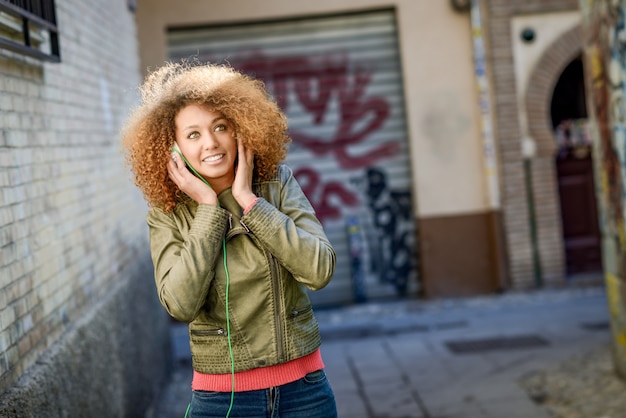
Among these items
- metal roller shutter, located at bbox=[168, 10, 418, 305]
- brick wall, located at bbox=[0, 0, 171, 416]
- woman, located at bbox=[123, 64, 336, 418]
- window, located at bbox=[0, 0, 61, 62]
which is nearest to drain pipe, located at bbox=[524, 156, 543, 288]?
metal roller shutter, located at bbox=[168, 10, 418, 305]

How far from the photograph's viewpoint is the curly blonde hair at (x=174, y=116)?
3.18 meters

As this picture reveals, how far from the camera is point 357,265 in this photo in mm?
11375

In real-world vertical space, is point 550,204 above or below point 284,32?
below

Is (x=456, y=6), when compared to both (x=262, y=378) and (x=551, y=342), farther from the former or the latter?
(x=262, y=378)

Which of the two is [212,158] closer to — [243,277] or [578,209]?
[243,277]

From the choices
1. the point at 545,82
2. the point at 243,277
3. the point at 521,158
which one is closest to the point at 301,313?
the point at 243,277

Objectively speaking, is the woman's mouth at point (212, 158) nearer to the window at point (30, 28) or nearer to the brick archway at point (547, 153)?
the window at point (30, 28)

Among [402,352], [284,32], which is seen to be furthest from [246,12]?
[402,352]

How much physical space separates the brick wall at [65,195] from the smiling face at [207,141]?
1080mm

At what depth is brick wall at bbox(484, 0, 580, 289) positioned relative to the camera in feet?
36.9

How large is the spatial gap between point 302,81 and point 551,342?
465cm

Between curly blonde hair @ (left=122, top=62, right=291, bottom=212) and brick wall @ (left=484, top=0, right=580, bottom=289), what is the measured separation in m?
8.40

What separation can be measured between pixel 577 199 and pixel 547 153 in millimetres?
918

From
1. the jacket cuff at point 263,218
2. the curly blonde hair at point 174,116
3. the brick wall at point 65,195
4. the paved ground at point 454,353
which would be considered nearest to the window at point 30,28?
the brick wall at point 65,195
